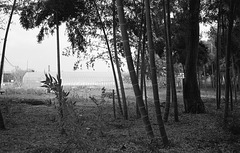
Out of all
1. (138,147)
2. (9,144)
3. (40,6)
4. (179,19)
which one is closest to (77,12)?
(40,6)

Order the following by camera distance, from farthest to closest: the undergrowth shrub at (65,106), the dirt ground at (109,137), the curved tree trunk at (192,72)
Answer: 1. the curved tree trunk at (192,72)
2. the dirt ground at (109,137)
3. the undergrowth shrub at (65,106)

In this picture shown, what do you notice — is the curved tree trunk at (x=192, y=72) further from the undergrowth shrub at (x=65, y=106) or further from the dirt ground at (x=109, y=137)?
the undergrowth shrub at (x=65, y=106)

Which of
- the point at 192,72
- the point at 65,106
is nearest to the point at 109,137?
the point at 65,106

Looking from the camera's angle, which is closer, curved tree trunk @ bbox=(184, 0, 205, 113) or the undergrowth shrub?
the undergrowth shrub

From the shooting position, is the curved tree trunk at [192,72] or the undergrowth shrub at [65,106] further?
the curved tree trunk at [192,72]

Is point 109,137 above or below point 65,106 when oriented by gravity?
below

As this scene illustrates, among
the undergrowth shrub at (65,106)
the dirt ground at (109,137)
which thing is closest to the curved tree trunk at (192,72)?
the dirt ground at (109,137)

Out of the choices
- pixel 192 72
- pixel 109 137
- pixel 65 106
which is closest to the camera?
pixel 65 106

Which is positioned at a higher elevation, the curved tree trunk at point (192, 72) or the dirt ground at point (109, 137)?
the curved tree trunk at point (192, 72)

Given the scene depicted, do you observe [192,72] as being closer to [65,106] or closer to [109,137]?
[109,137]

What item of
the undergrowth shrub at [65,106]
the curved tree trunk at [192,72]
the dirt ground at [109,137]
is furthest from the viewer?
the curved tree trunk at [192,72]

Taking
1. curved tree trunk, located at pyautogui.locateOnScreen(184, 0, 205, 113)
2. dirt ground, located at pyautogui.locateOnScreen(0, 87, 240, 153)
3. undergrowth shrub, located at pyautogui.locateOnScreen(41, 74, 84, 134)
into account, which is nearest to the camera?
undergrowth shrub, located at pyautogui.locateOnScreen(41, 74, 84, 134)

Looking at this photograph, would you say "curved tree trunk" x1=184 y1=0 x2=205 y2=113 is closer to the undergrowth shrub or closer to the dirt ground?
the dirt ground

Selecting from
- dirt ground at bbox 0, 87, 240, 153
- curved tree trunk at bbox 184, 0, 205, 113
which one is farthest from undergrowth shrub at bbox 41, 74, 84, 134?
curved tree trunk at bbox 184, 0, 205, 113
